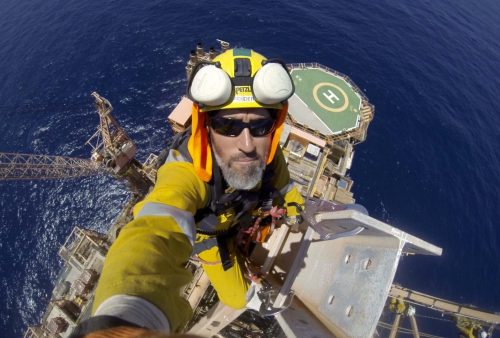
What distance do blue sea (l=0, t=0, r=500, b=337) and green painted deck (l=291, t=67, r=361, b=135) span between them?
6.51 m

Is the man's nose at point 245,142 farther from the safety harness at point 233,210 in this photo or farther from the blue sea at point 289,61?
the blue sea at point 289,61

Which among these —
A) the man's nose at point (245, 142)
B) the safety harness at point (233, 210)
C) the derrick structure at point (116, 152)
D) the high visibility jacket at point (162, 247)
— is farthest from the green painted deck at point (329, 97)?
the high visibility jacket at point (162, 247)

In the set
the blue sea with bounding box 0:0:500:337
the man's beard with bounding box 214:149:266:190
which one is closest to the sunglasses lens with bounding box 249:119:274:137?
the man's beard with bounding box 214:149:266:190

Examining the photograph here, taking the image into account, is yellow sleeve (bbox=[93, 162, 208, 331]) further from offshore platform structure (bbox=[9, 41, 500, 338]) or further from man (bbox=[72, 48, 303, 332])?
offshore platform structure (bbox=[9, 41, 500, 338])

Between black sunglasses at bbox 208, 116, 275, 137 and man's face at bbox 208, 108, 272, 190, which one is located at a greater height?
black sunglasses at bbox 208, 116, 275, 137

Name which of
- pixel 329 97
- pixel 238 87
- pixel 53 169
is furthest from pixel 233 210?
pixel 53 169

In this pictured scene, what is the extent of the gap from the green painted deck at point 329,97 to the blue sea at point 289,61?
21.4ft

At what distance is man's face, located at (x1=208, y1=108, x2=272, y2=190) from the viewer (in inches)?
279

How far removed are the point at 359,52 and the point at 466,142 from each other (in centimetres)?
2244

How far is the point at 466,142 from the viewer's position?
149 feet

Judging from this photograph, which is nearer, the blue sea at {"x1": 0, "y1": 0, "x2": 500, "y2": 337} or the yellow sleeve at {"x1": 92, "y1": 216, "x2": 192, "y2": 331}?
the yellow sleeve at {"x1": 92, "y1": 216, "x2": 192, "y2": 331}

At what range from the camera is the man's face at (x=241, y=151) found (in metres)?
7.09

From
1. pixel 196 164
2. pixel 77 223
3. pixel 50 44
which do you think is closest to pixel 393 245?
pixel 196 164

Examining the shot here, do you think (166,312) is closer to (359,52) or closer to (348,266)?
(348,266)
